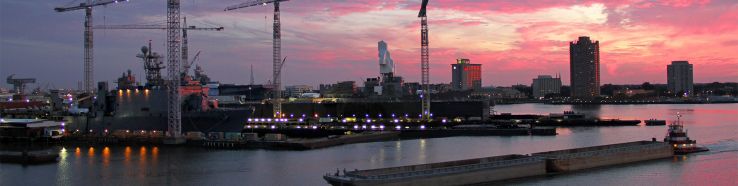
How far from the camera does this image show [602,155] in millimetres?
32844

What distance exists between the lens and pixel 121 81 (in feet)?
173

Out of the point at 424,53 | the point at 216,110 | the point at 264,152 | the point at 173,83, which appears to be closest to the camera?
the point at 264,152

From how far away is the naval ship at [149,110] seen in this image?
161 feet

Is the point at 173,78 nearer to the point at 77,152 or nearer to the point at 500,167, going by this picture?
the point at 77,152

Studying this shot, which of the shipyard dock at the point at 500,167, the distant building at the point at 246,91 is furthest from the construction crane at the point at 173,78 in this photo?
the distant building at the point at 246,91

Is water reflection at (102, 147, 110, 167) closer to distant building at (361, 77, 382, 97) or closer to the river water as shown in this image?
the river water

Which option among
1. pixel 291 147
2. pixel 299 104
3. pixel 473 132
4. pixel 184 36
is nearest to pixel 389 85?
pixel 299 104

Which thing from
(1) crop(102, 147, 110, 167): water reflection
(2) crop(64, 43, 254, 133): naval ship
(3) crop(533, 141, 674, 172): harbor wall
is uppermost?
(2) crop(64, 43, 254, 133): naval ship

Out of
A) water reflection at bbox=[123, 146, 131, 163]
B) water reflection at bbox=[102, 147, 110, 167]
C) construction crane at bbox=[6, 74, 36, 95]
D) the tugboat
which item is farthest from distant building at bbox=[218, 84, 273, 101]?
the tugboat

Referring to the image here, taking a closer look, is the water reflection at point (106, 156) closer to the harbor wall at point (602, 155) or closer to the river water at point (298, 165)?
the river water at point (298, 165)

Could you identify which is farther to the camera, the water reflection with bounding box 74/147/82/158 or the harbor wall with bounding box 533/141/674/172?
the water reflection with bounding box 74/147/82/158

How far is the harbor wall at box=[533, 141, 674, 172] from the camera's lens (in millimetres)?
30594

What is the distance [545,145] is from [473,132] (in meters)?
10.7

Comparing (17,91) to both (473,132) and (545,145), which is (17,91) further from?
(545,145)
